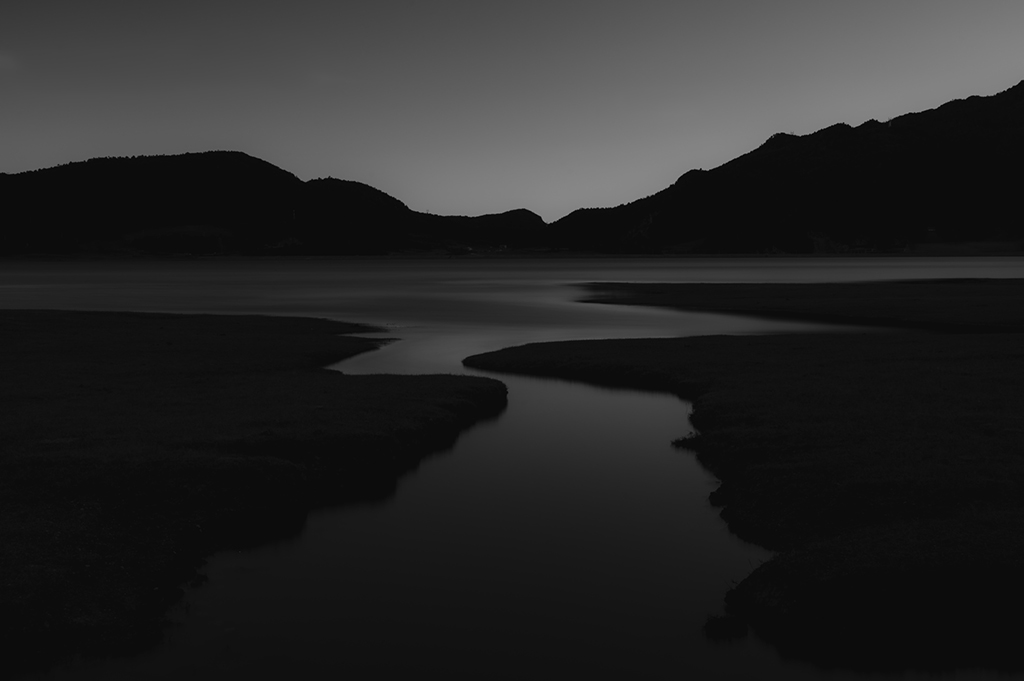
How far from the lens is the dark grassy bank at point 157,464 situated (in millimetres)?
13672

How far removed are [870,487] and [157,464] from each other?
1684 centimetres

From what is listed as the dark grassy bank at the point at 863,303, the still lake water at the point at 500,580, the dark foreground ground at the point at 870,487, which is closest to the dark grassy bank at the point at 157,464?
the still lake water at the point at 500,580

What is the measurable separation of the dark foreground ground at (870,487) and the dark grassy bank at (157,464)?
942 centimetres

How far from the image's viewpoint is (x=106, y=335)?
172 feet

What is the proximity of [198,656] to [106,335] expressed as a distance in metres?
45.1

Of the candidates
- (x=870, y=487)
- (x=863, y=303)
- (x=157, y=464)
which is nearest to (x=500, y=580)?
(x=870, y=487)

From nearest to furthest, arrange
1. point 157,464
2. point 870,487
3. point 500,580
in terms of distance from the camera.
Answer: point 500,580
point 870,487
point 157,464

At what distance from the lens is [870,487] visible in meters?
18.4

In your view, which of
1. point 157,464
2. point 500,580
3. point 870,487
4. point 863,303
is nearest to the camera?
point 500,580

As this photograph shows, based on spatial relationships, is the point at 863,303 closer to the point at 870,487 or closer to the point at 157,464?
the point at 870,487

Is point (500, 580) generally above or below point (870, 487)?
below

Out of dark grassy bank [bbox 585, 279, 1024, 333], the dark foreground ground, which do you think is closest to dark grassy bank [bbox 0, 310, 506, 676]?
the dark foreground ground

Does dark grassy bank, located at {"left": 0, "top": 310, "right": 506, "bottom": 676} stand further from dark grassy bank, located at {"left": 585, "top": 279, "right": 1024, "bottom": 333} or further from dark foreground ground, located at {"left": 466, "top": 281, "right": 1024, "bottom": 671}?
dark grassy bank, located at {"left": 585, "top": 279, "right": 1024, "bottom": 333}

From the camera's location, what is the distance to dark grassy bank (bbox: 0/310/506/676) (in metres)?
13.7
